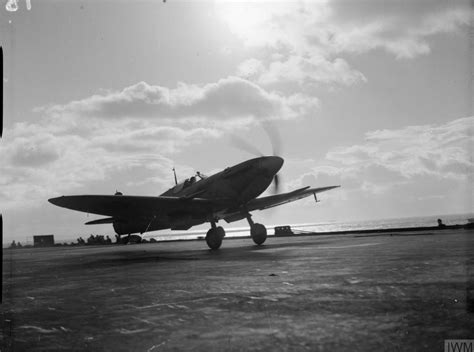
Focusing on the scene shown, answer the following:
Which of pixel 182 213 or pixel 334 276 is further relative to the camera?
pixel 182 213

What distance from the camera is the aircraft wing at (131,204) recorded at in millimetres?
14789

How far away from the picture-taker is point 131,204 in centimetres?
1634

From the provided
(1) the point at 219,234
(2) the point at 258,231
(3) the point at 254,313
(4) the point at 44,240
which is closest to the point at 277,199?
(2) the point at 258,231

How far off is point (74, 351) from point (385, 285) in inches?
163

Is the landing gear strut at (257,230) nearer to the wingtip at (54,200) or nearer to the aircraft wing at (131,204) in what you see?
the aircraft wing at (131,204)

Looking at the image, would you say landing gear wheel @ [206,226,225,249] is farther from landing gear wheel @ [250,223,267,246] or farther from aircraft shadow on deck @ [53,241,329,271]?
landing gear wheel @ [250,223,267,246]

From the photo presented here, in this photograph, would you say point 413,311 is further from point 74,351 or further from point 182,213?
point 182,213

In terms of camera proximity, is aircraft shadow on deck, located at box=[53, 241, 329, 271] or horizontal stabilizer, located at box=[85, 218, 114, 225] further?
horizontal stabilizer, located at box=[85, 218, 114, 225]

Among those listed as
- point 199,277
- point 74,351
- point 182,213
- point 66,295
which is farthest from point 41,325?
point 182,213

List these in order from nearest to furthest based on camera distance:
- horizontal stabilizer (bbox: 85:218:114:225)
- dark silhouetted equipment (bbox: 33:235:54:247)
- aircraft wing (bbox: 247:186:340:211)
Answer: aircraft wing (bbox: 247:186:340:211)
horizontal stabilizer (bbox: 85:218:114:225)
dark silhouetted equipment (bbox: 33:235:54:247)

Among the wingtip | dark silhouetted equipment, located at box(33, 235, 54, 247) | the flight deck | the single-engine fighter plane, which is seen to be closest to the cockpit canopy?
the single-engine fighter plane

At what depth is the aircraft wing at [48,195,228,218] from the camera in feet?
48.5

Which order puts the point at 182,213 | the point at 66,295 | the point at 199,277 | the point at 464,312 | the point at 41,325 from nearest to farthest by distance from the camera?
the point at 464,312, the point at 41,325, the point at 66,295, the point at 199,277, the point at 182,213

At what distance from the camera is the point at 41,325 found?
4277 mm
